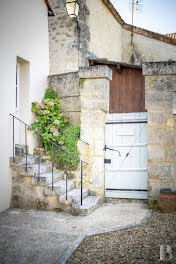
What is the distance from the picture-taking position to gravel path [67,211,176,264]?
10.7ft

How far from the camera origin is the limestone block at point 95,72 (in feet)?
18.9

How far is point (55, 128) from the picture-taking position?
6.33 meters

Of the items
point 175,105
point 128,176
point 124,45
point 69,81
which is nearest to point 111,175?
point 128,176

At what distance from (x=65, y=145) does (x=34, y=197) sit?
1.30m

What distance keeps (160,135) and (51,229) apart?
2640 mm

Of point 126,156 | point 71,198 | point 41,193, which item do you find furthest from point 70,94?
point 71,198

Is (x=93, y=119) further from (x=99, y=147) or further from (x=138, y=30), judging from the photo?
(x=138, y=30)

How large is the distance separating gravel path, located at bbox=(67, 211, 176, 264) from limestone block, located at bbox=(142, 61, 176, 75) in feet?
8.91

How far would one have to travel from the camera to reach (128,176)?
578cm

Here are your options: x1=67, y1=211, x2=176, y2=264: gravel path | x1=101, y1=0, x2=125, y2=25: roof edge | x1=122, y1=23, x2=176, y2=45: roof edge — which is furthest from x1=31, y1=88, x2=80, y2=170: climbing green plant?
x1=122, y1=23, x2=176, y2=45: roof edge

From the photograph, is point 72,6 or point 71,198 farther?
point 72,6

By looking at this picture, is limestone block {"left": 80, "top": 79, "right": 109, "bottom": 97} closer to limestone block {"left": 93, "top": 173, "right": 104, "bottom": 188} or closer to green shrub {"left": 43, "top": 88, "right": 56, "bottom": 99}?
green shrub {"left": 43, "top": 88, "right": 56, "bottom": 99}

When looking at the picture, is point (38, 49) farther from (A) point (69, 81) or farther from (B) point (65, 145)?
(B) point (65, 145)

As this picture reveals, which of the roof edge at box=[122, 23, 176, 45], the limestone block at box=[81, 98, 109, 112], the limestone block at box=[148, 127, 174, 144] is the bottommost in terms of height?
the limestone block at box=[148, 127, 174, 144]
